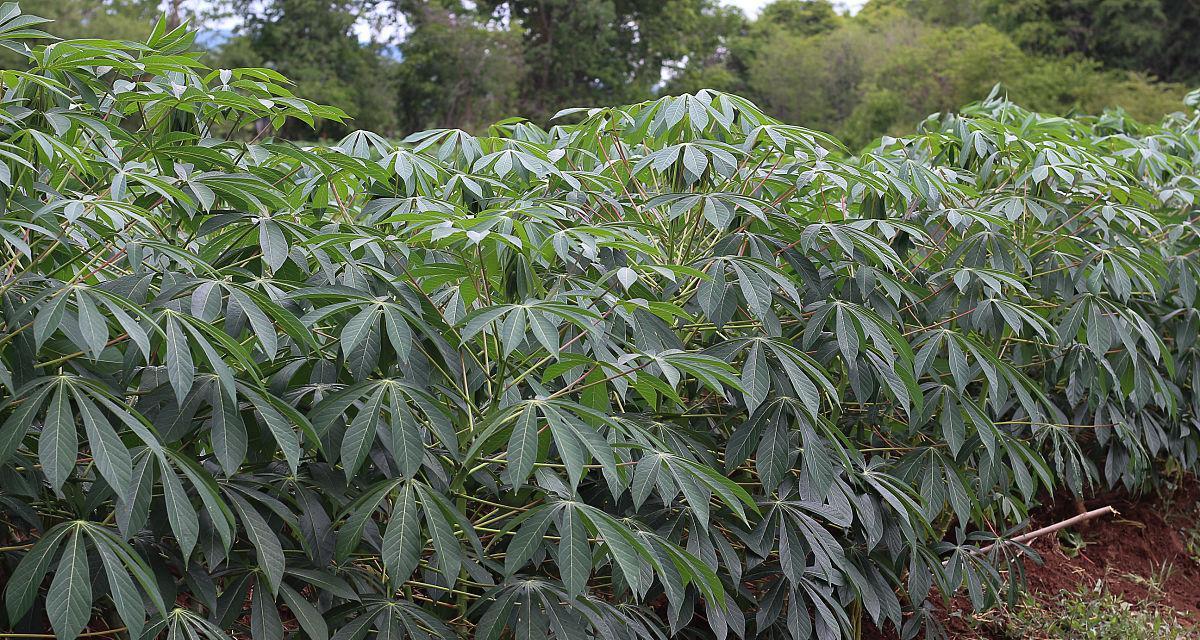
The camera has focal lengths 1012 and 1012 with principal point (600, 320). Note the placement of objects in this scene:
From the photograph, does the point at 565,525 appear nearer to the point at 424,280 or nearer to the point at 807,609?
the point at 424,280

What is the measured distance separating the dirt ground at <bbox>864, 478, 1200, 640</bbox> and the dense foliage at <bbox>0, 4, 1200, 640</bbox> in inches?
23.8

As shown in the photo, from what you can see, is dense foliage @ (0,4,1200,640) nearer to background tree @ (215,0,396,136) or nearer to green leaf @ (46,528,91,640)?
green leaf @ (46,528,91,640)

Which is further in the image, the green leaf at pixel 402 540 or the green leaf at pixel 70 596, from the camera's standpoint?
the green leaf at pixel 402 540

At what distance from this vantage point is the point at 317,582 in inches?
60.6

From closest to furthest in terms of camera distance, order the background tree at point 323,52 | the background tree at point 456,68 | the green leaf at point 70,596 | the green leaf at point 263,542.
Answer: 1. the green leaf at point 70,596
2. the green leaf at point 263,542
3. the background tree at point 323,52
4. the background tree at point 456,68

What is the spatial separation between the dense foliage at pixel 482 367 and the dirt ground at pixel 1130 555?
1.99 ft

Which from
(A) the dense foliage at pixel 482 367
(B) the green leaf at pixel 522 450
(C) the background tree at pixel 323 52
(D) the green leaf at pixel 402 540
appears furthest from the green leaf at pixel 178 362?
(C) the background tree at pixel 323 52

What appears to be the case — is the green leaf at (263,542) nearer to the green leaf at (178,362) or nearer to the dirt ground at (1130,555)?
the green leaf at (178,362)

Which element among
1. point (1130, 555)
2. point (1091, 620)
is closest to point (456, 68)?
point (1130, 555)

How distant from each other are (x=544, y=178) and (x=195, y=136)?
773 millimetres

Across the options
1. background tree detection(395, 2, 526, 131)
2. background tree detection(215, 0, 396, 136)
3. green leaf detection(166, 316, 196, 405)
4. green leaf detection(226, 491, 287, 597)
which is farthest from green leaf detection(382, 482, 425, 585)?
background tree detection(395, 2, 526, 131)

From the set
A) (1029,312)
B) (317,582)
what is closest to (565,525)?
(317,582)

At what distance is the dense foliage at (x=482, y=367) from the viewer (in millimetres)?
1441

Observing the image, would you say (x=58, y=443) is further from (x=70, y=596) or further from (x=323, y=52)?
(x=323, y=52)
